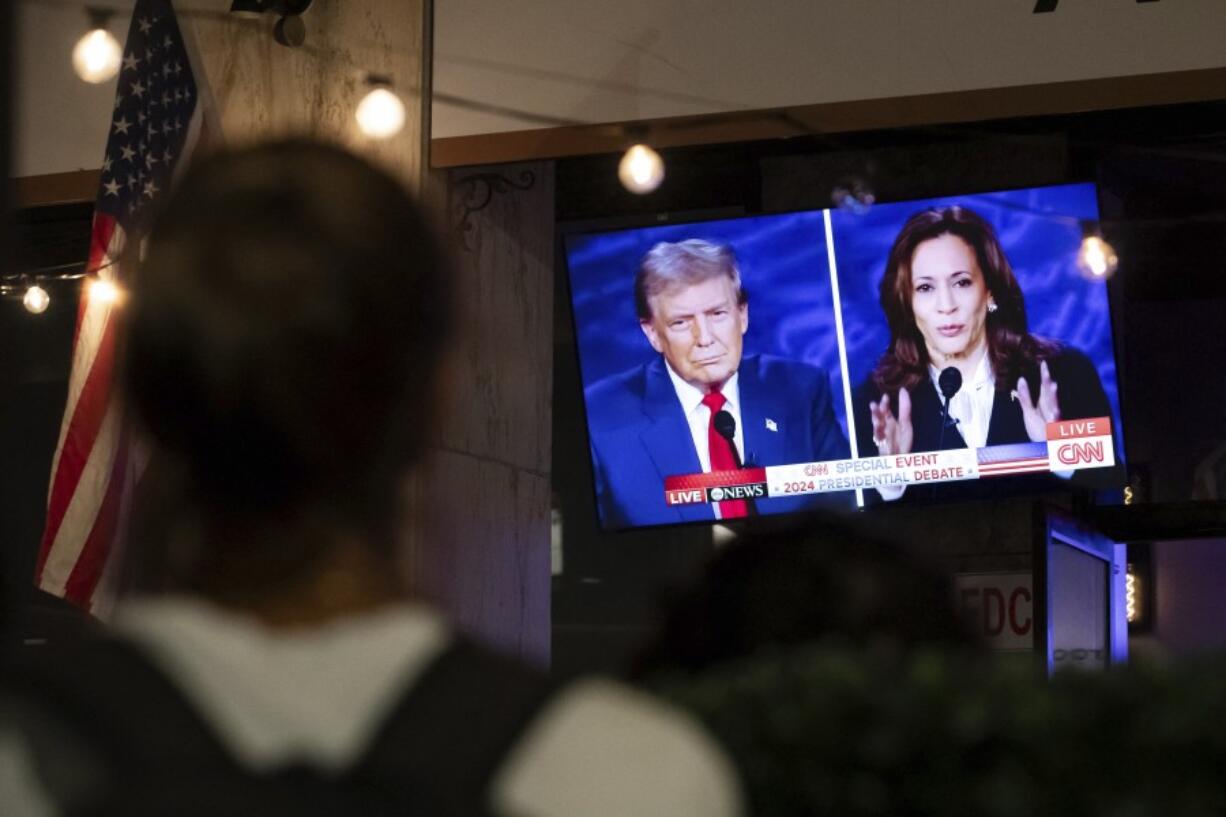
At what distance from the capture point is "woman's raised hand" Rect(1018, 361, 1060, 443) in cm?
687

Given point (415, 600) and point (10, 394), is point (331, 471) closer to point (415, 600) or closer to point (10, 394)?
point (415, 600)

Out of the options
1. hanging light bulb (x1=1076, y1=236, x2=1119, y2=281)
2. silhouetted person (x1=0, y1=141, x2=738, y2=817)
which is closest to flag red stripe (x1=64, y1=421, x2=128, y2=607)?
hanging light bulb (x1=1076, y1=236, x2=1119, y2=281)

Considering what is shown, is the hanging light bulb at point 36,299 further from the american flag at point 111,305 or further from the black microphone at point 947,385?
the black microphone at point 947,385

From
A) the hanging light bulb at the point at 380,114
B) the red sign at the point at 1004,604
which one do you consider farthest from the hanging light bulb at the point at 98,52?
the red sign at the point at 1004,604

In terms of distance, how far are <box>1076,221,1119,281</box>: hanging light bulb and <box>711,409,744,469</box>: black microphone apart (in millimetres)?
1556

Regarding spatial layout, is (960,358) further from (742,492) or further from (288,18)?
(288,18)

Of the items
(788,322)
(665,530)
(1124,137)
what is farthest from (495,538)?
(1124,137)

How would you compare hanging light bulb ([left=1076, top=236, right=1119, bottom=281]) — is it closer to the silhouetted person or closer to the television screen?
the television screen

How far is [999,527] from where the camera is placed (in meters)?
7.99

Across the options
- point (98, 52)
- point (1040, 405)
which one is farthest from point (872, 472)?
point (98, 52)

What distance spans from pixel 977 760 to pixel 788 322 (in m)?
6.33

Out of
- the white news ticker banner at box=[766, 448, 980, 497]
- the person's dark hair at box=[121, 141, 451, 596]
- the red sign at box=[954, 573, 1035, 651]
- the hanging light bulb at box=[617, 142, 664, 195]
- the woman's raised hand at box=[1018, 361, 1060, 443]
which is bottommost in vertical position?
the red sign at box=[954, 573, 1035, 651]

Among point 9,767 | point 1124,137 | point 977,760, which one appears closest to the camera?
point 9,767

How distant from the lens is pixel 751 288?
730cm
